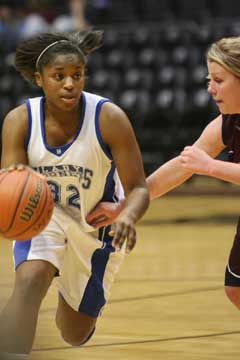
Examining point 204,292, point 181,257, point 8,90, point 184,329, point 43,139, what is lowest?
point 8,90

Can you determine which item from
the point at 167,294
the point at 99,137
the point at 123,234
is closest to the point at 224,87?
the point at 99,137

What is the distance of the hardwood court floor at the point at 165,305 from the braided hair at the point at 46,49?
1.26 metres

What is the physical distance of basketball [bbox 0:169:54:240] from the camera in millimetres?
3885

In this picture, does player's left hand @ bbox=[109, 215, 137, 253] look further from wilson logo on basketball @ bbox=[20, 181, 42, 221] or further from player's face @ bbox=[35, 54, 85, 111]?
player's face @ bbox=[35, 54, 85, 111]

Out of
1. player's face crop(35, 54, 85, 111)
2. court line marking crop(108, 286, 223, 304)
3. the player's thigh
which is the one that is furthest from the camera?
court line marking crop(108, 286, 223, 304)

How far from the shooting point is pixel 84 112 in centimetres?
442

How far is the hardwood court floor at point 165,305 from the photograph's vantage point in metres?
4.85

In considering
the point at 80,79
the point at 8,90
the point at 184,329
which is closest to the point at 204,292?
the point at 184,329

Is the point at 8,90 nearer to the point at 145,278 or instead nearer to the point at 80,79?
the point at 145,278

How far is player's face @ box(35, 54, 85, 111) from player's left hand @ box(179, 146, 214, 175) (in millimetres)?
530

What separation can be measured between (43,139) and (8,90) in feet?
32.3

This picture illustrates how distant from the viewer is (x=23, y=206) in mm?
3895

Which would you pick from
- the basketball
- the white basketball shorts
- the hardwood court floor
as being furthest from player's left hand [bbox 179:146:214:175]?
the hardwood court floor

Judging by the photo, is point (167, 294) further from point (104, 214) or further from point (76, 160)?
point (76, 160)
